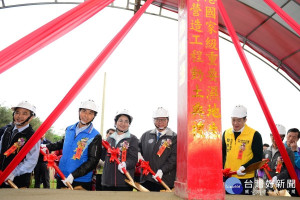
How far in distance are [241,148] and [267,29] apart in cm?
548

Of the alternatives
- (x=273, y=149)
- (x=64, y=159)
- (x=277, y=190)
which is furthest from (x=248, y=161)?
(x=64, y=159)

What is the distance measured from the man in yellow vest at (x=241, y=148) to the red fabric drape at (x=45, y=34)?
2.66 meters

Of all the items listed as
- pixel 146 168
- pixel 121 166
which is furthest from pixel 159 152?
pixel 121 166

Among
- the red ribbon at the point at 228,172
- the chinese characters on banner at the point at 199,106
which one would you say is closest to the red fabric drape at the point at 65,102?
the chinese characters on banner at the point at 199,106

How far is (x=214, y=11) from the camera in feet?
9.37

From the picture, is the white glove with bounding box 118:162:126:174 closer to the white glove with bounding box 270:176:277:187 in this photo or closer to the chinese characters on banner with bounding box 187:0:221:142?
the chinese characters on banner with bounding box 187:0:221:142

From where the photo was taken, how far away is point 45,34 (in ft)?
8.05

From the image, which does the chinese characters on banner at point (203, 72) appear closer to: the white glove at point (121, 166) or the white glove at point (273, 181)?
the white glove at point (121, 166)

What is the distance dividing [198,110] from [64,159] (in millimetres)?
2020

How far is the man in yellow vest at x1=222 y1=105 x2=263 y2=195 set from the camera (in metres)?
3.72

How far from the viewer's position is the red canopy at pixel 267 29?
7295 mm

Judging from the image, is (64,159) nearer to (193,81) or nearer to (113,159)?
(113,159)

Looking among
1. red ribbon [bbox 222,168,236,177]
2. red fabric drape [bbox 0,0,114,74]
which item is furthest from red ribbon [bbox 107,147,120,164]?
red fabric drape [bbox 0,0,114,74]

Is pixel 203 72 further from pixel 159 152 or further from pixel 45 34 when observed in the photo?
pixel 159 152
